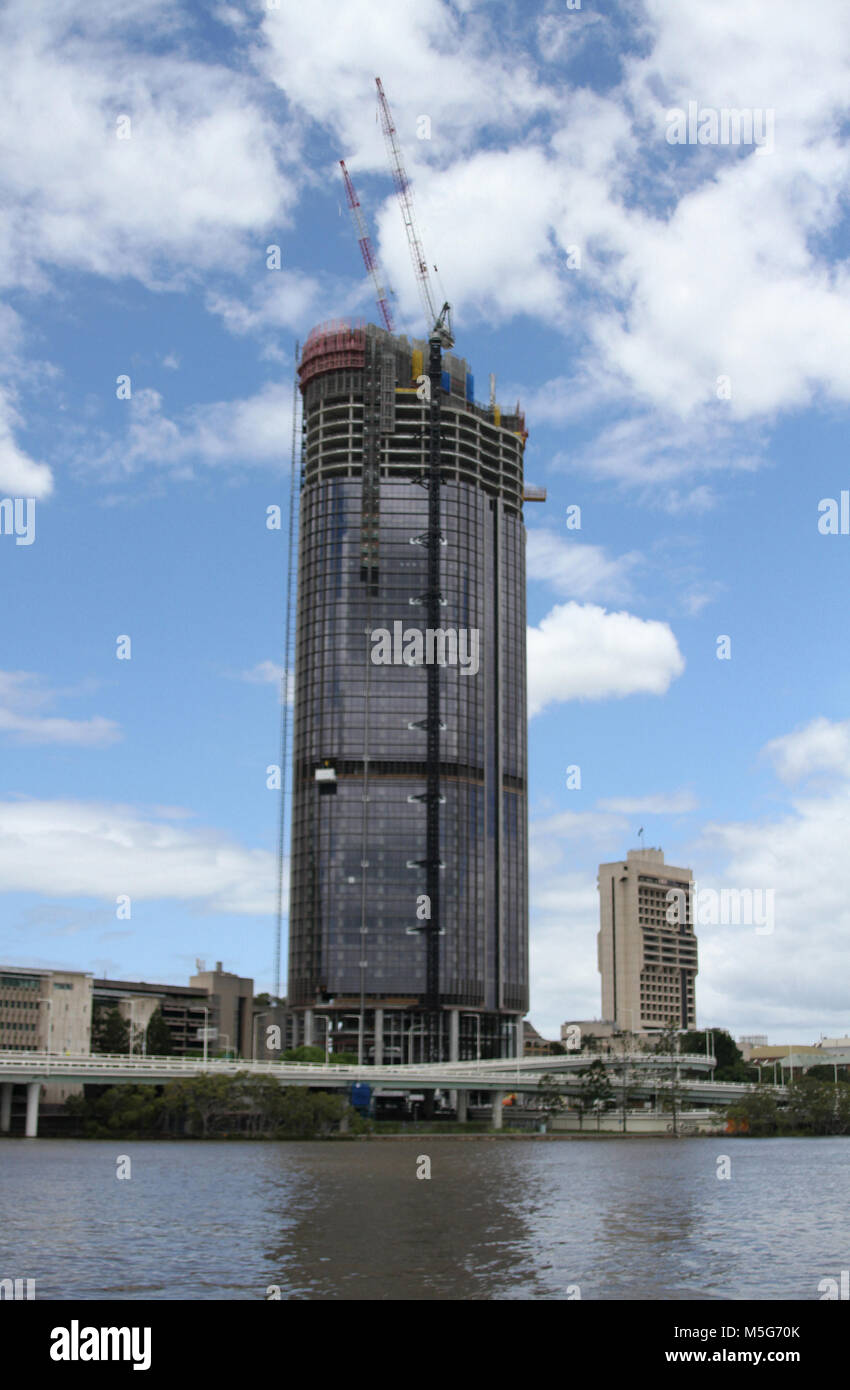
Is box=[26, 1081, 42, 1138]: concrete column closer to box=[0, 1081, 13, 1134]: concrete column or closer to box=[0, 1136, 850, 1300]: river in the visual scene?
box=[0, 1081, 13, 1134]: concrete column

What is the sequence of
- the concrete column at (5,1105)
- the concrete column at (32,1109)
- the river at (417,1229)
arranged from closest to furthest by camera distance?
the river at (417,1229) < the concrete column at (32,1109) < the concrete column at (5,1105)

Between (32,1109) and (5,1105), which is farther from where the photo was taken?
(5,1105)

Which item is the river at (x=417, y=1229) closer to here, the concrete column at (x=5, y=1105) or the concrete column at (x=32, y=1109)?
the concrete column at (x=32, y=1109)

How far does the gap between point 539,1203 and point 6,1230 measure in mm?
32450

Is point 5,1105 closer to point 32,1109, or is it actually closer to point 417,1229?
point 32,1109

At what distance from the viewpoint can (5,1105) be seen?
182 m

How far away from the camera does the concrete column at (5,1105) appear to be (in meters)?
181

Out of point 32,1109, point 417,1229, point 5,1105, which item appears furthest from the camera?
point 5,1105

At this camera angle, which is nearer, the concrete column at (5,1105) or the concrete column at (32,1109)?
the concrete column at (32,1109)

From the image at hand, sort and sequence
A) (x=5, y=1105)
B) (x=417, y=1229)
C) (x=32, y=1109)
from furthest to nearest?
(x=5, y=1105) < (x=32, y=1109) < (x=417, y=1229)

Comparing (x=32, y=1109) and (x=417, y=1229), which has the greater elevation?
(x=417, y=1229)

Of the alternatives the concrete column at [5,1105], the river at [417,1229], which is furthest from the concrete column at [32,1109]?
the river at [417,1229]

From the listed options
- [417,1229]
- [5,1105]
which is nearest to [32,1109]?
[5,1105]

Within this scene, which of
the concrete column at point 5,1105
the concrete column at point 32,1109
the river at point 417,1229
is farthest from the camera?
the concrete column at point 5,1105
